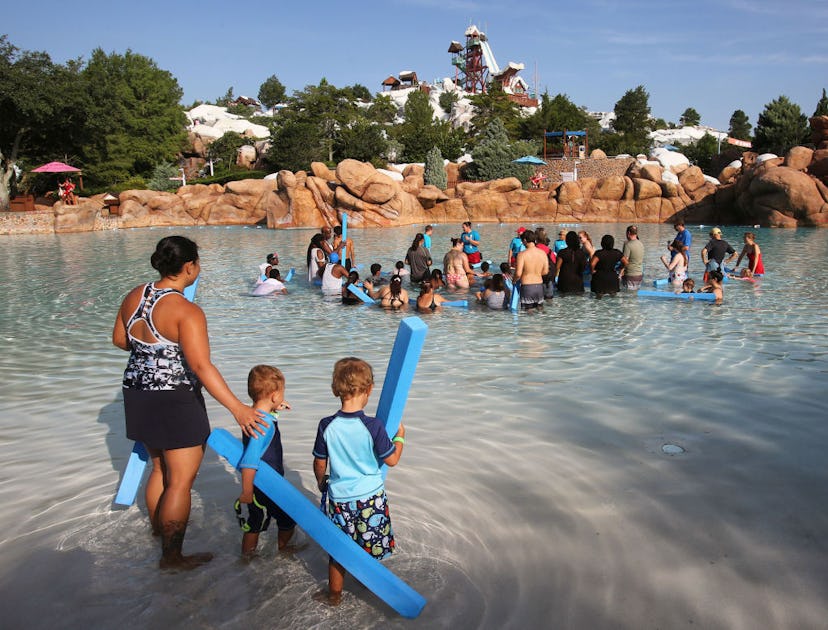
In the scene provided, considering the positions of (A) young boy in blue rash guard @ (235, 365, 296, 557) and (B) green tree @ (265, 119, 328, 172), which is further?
(B) green tree @ (265, 119, 328, 172)

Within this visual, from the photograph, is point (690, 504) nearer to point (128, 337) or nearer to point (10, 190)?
point (128, 337)

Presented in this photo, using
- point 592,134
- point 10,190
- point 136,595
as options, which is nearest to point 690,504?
point 136,595

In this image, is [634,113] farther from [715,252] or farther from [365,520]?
[365,520]

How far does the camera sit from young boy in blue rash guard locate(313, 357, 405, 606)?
2650 mm

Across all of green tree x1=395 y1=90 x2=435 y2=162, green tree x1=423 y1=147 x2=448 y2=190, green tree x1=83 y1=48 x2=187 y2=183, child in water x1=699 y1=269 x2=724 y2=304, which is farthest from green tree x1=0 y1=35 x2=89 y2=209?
child in water x1=699 y1=269 x2=724 y2=304

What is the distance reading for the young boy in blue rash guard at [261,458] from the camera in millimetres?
2672

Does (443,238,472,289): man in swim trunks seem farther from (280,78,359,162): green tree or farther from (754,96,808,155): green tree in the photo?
(754,96,808,155): green tree

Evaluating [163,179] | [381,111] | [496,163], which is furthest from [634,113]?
[163,179]

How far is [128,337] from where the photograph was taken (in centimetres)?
295

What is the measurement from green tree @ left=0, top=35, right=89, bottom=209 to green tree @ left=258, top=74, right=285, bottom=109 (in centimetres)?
8540

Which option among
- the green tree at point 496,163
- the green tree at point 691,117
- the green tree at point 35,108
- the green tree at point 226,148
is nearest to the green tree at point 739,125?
the green tree at point 691,117

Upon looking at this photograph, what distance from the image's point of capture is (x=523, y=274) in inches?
405

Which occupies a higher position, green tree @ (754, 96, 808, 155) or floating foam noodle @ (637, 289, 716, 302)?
green tree @ (754, 96, 808, 155)

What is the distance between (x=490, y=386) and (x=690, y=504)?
8.75ft
